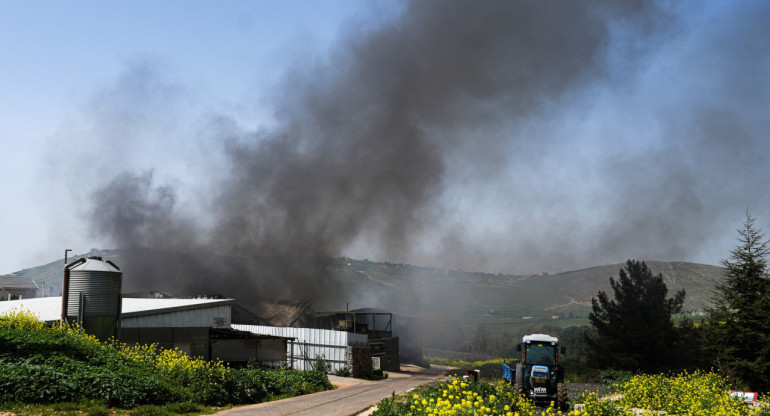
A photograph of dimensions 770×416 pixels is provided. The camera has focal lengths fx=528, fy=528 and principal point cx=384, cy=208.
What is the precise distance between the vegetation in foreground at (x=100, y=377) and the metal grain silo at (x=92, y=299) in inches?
45.9

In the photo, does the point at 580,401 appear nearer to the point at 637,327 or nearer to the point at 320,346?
the point at 320,346

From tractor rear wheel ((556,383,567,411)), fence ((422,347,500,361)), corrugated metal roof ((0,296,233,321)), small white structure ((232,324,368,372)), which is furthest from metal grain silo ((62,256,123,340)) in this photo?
fence ((422,347,500,361))

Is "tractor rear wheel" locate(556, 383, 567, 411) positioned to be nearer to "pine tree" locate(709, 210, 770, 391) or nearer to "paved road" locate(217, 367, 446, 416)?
"paved road" locate(217, 367, 446, 416)

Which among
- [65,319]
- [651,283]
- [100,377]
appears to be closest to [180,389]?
[100,377]

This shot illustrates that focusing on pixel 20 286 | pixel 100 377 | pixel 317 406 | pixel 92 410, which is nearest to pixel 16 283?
pixel 20 286

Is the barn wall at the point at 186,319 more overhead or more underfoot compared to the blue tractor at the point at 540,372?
more overhead

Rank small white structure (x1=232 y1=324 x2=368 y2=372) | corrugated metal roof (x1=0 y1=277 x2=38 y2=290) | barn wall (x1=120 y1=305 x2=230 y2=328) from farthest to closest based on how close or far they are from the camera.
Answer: corrugated metal roof (x1=0 y1=277 x2=38 y2=290), small white structure (x1=232 y1=324 x2=368 y2=372), barn wall (x1=120 y1=305 x2=230 y2=328)

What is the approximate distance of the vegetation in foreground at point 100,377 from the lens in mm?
12778

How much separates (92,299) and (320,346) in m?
17.9

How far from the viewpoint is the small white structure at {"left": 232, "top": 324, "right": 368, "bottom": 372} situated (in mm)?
35688

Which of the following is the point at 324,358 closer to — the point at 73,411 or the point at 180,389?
the point at 180,389

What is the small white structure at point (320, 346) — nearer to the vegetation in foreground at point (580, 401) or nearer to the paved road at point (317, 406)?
the paved road at point (317, 406)

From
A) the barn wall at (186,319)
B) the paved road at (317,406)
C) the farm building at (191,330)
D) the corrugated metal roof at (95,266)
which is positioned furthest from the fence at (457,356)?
the corrugated metal roof at (95,266)

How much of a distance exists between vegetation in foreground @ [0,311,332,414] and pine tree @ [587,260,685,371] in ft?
90.5
